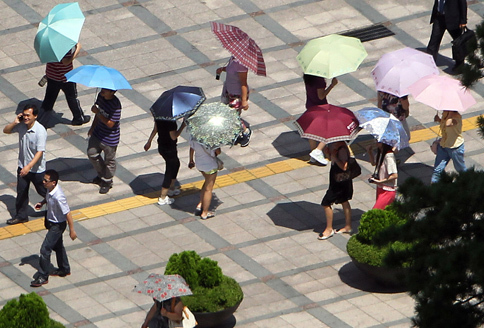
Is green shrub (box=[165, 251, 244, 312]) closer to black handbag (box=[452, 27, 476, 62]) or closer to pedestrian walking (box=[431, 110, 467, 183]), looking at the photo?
pedestrian walking (box=[431, 110, 467, 183])

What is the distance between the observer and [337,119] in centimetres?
1736

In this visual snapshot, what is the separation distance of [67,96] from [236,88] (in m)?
2.73

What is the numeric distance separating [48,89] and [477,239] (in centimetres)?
991

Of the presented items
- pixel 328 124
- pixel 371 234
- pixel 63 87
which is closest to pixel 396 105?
pixel 328 124

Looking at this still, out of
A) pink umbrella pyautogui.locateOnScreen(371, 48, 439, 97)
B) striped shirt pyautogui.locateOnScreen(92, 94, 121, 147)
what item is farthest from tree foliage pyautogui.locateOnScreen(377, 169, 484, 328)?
striped shirt pyautogui.locateOnScreen(92, 94, 121, 147)

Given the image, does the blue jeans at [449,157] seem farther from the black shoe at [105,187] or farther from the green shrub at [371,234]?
the black shoe at [105,187]

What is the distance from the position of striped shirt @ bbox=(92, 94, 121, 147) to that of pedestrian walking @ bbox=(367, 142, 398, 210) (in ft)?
12.0

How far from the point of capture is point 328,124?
17.3 metres

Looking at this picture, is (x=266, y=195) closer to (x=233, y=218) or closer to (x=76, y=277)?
(x=233, y=218)

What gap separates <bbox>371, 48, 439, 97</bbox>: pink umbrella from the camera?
61.3 feet

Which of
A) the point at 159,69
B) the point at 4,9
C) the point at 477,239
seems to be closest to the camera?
the point at 477,239

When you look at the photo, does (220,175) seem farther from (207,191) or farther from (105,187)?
(105,187)

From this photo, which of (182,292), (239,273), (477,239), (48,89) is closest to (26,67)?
(48,89)

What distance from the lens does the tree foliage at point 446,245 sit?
12.2m
